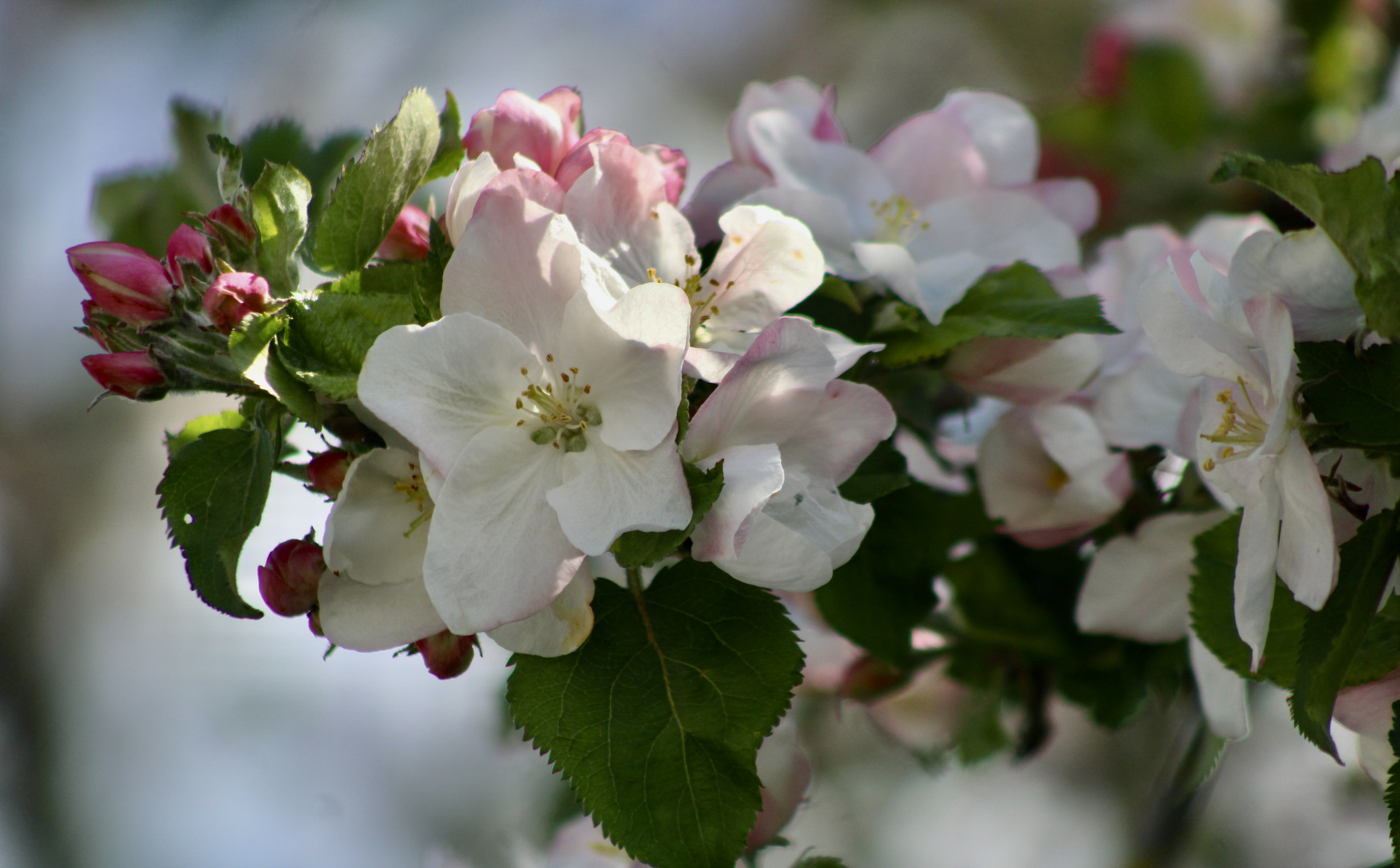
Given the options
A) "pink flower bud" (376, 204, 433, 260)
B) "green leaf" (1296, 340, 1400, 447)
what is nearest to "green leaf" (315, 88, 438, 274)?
"pink flower bud" (376, 204, 433, 260)

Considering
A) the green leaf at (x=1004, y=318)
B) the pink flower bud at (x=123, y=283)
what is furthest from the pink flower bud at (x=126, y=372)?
the green leaf at (x=1004, y=318)

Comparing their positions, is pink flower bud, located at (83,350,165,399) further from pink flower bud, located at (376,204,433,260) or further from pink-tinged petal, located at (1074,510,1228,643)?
pink-tinged petal, located at (1074,510,1228,643)

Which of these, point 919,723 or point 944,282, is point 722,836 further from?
point 919,723

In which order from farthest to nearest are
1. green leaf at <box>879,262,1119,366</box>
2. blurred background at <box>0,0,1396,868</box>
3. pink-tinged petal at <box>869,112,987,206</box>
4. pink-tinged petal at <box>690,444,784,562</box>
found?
1. blurred background at <box>0,0,1396,868</box>
2. pink-tinged petal at <box>869,112,987,206</box>
3. green leaf at <box>879,262,1119,366</box>
4. pink-tinged petal at <box>690,444,784,562</box>

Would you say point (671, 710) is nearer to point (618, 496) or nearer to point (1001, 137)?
point (618, 496)

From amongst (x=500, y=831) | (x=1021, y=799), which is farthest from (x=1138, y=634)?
(x=1021, y=799)

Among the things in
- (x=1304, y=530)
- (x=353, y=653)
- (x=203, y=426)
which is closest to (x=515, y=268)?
(x=203, y=426)
